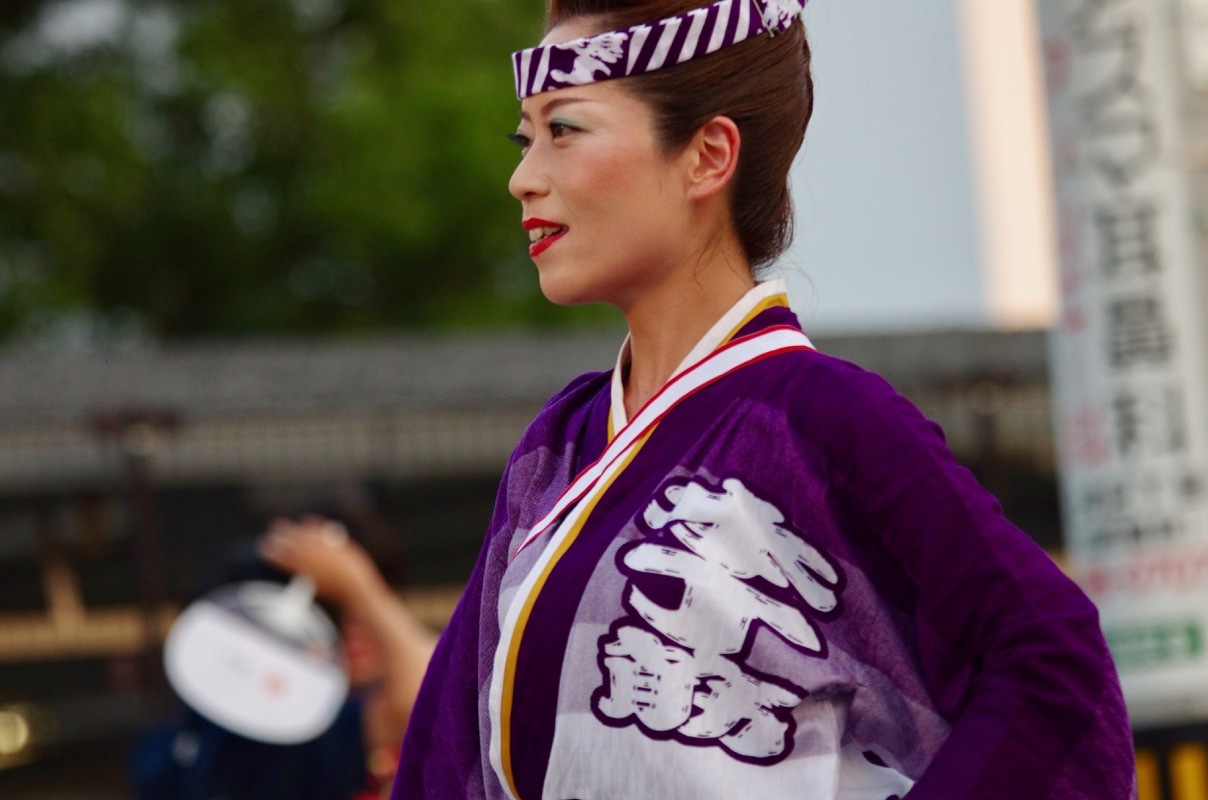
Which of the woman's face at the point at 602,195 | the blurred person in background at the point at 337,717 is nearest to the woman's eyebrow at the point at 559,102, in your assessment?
the woman's face at the point at 602,195

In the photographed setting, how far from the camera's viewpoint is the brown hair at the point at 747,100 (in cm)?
132

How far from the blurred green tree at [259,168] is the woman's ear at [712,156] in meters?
12.0

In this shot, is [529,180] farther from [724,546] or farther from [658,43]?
[724,546]

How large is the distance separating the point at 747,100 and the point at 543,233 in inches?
7.7

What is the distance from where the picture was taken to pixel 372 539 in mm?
3395

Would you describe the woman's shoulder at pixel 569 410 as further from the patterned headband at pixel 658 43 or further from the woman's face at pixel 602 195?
the patterned headband at pixel 658 43

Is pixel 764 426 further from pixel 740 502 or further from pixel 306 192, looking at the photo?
pixel 306 192

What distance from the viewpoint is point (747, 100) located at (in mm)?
1331

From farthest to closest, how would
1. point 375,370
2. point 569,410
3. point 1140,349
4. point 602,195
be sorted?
point 375,370
point 1140,349
point 569,410
point 602,195

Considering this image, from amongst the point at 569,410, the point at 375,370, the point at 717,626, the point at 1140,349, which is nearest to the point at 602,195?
the point at 569,410

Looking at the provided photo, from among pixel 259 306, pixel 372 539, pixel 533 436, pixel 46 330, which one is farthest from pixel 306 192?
pixel 533 436

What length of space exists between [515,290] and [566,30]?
13418mm

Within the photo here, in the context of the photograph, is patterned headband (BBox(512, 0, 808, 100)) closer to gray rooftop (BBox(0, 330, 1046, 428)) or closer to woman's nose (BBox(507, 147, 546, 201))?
woman's nose (BBox(507, 147, 546, 201))

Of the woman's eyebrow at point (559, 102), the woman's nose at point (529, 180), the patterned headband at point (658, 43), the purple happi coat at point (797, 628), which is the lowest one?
the purple happi coat at point (797, 628)
